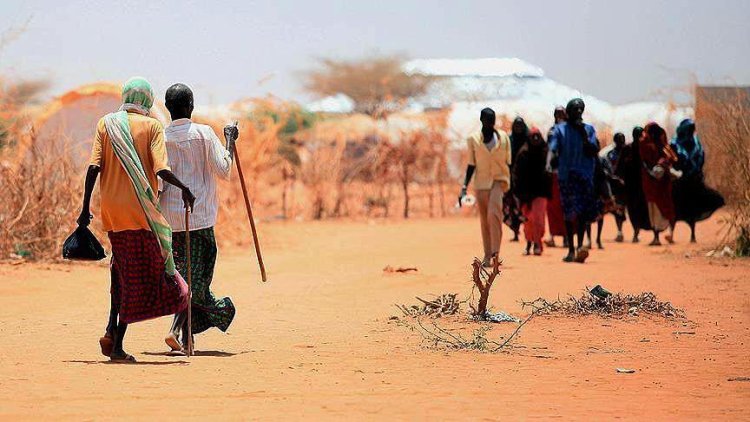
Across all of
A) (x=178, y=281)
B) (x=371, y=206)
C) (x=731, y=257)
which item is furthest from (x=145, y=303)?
(x=371, y=206)

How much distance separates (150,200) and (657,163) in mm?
11386

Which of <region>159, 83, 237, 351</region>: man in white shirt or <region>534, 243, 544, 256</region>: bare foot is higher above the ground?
<region>159, 83, 237, 351</region>: man in white shirt

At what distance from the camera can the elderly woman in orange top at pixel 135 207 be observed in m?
6.96

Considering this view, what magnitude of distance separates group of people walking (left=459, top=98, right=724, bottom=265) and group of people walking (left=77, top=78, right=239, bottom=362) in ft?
12.4

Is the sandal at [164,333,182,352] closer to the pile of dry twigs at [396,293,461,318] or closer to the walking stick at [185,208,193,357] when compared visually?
the walking stick at [185,208,193,357]

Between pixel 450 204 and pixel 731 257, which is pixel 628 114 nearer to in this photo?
pixel 450 204

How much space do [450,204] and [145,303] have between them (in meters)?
21.4

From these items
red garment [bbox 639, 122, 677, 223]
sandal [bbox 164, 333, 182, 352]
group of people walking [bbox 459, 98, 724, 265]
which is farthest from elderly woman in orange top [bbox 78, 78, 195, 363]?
red garment [bbox 639, 122, 677, 223]

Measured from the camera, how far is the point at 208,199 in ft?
24.6

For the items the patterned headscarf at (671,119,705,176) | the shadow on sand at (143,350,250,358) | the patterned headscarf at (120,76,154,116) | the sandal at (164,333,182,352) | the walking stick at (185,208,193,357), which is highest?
the patterned headscarf at (120,76,154,116)

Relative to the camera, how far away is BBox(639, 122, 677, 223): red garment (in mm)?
16984

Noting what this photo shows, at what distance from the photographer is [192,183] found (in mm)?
7434

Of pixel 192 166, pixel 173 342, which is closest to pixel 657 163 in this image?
pixel 192 166

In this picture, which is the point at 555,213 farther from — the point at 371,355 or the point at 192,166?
the point at 192,166
